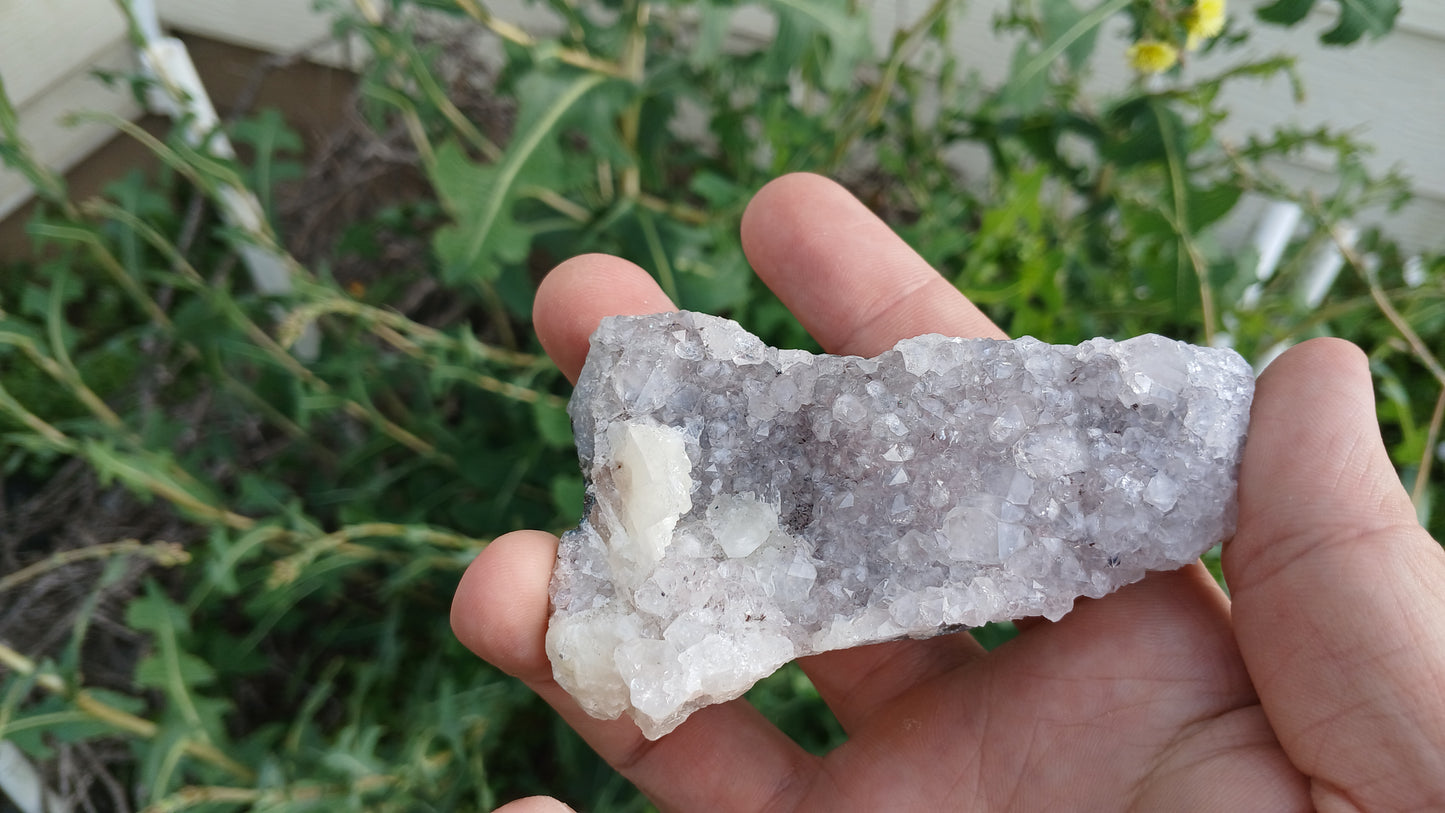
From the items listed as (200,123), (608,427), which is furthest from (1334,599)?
(200,123)

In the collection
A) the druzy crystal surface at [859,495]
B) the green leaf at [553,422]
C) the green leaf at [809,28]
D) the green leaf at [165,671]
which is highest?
the green leaf at [809,28]

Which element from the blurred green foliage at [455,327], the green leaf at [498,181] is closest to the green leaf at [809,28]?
the blurred green foliage at [455,327]

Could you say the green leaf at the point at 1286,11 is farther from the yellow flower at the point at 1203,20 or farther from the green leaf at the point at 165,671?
the green leaf at the point at 165,671

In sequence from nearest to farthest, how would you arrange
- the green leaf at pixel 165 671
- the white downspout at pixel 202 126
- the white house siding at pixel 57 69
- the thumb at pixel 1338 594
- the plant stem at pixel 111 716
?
the thumb at pixel 1338 594 < the plant stem at pixel 111 716 < the green leaf at pixel 165 671 < the white downspout at pixel 202 126 < the white house siding at pixel 57 69

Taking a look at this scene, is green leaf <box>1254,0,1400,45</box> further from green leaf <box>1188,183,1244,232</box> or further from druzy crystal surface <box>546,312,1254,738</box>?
druzy crystal surface <box>546,312,1254,738</box>

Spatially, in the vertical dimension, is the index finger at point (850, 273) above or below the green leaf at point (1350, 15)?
below

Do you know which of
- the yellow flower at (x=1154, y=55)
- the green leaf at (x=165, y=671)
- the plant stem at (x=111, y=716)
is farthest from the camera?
the yellow flower at (x=1154, y=55)

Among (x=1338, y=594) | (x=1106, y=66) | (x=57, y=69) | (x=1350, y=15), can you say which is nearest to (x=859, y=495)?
(x=1338, y=594)

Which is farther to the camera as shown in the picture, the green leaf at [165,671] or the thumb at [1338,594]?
the green leaf at [165,671]
